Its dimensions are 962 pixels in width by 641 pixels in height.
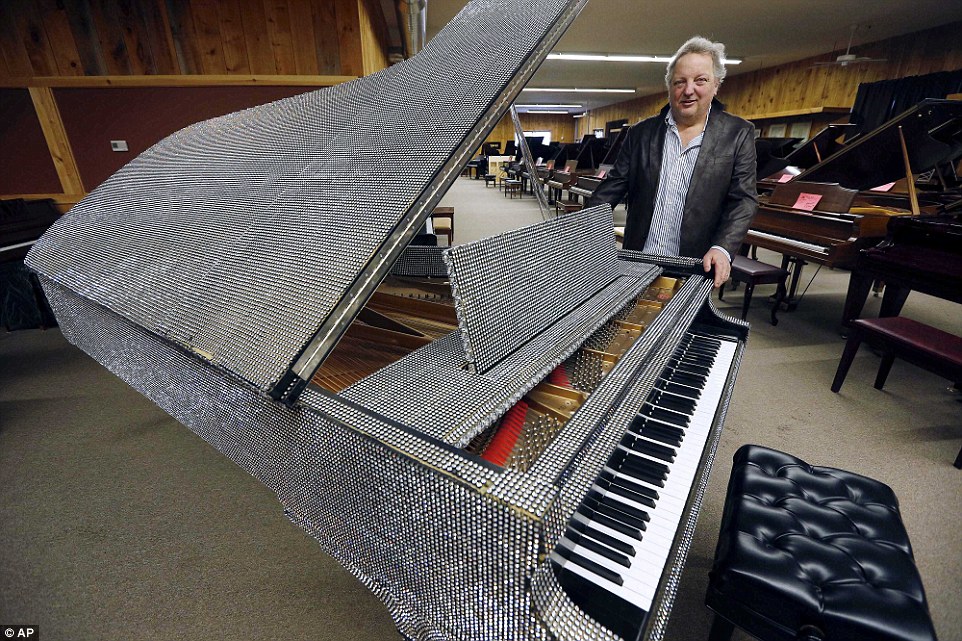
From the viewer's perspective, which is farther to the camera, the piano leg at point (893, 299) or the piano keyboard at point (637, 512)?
the piano leg at point (893, 299)

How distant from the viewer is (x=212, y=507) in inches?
73.2

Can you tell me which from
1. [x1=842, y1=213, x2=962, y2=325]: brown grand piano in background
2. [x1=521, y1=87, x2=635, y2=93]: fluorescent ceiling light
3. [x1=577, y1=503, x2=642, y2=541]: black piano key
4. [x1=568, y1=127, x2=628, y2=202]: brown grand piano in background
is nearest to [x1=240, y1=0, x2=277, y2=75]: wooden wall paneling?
[x1=577, y1=503, x2=642, y2=541]: black piano key

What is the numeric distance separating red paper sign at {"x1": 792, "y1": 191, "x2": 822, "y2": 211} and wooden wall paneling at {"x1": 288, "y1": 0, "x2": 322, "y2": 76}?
4784 millimetres

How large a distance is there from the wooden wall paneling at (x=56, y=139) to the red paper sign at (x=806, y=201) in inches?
278

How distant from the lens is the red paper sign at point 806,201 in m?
3.53

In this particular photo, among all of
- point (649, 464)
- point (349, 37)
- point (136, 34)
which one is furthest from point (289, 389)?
point (136, 34)

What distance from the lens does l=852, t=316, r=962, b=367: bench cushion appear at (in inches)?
78.3

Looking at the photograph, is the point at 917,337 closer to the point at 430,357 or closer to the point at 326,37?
the point at 430,357

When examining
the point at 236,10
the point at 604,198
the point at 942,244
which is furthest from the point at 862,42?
the point at 236,10

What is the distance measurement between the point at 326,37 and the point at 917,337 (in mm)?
5166

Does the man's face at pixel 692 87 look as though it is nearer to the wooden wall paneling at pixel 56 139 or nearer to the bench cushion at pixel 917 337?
the bench cushion at pixel 917 337

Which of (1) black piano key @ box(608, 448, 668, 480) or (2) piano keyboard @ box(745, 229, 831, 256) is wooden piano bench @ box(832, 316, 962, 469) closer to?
(2) piano keyboard @ box(745, 229, 831, 256)

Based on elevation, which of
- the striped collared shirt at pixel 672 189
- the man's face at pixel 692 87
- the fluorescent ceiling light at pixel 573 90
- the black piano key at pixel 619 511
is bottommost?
the black piano key at pixel 619 511

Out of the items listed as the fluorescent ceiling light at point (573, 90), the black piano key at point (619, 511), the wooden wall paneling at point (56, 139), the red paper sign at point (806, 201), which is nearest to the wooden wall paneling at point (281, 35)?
the wooden wall paneling at point (56, 139)
